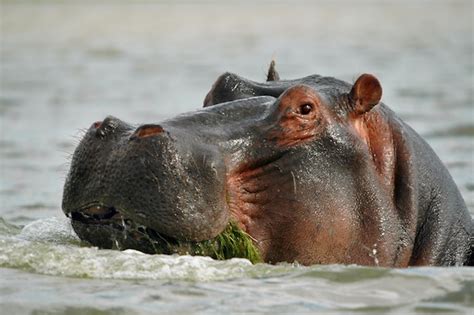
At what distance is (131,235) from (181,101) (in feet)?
44.0

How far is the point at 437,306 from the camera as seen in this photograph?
5734 millimetres

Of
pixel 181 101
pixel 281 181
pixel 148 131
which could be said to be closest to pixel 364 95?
pixel 281 181

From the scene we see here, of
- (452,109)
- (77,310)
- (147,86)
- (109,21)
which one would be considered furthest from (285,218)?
(109,21)

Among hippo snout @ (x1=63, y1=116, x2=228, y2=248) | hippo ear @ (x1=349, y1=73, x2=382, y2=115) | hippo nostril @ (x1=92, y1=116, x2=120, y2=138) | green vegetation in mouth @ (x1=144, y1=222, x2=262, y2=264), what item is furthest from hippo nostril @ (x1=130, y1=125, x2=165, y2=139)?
hippo ear @ (x1=349, y1=73, x2=382, y2=115)

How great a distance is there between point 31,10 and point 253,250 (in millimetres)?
45495

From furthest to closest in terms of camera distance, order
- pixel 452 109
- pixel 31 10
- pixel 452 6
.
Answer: pixel 452 6 < pixel 31 10 < pixel 452 109

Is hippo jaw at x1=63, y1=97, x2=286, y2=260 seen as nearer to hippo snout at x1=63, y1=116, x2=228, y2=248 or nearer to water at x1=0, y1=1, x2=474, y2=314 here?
hippo snout at x1=63, y1=116, x2=228, y2=248

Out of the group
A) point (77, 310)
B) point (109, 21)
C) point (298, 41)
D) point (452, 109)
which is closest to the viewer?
point (77, 310)

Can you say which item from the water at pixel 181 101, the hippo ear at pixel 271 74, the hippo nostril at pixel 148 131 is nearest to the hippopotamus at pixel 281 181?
the hippo nostril at pixel 148 131

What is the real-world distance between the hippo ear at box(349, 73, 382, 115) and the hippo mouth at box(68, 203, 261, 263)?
102 cm

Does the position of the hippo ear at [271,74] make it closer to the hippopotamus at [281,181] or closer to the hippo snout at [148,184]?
the hippopotamus at [281,181]

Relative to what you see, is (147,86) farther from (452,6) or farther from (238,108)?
(452,6)

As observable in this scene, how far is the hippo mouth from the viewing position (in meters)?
5.91

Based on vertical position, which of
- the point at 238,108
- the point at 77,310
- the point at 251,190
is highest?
the point at 238,108
